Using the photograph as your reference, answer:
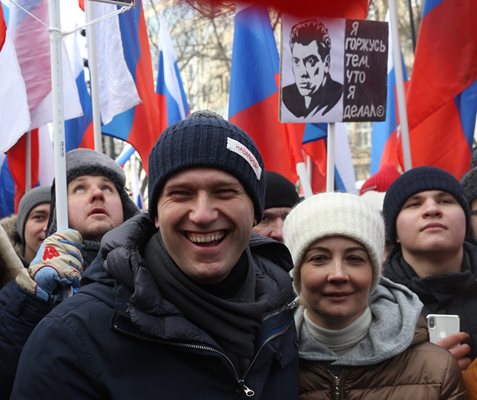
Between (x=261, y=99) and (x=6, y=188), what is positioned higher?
(x=261, y=99)

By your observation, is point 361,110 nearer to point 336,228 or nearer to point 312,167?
point 336,228

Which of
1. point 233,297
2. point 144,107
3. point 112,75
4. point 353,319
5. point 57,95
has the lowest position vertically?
point 353,319

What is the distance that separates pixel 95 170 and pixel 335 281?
1614mm

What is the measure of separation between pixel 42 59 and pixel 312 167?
344 centimetres

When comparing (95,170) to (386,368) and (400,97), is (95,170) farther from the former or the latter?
(400,97)

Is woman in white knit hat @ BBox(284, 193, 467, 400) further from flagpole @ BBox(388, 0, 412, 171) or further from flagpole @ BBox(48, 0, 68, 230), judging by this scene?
flagpole @ BBox(388, 0, 412, 171)

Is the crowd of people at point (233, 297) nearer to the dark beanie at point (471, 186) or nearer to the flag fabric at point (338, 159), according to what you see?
the dark beanie at point (471, 186)

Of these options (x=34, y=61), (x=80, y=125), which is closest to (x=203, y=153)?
(x=34, y=61)

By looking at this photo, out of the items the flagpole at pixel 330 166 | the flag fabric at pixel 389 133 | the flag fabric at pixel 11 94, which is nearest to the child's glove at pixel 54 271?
the flagpole at pixel 330 166

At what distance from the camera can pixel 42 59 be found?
230 inches

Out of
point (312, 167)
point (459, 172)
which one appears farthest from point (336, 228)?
point (312, 167)

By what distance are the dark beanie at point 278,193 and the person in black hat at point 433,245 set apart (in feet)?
3.17

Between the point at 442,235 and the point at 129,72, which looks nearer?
the point at 442,235

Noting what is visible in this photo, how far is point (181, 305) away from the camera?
6.25ft
